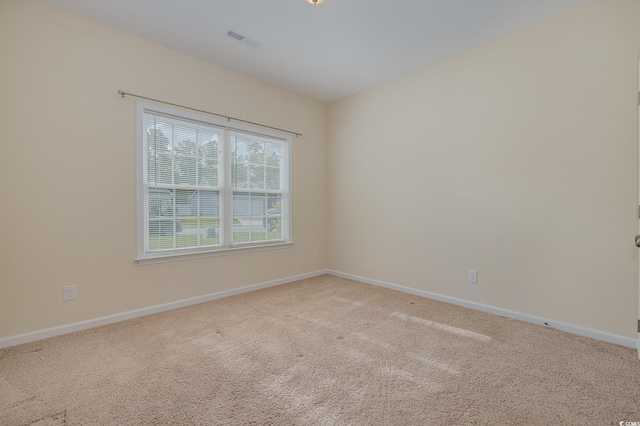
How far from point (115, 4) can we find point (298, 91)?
7.25 feet

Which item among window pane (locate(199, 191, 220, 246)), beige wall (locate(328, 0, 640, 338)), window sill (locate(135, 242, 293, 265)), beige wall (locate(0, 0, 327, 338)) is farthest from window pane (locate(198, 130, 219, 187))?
beige wall (locate(328, 0, 640, 338))

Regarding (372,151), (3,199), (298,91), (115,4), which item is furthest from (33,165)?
(372,151)

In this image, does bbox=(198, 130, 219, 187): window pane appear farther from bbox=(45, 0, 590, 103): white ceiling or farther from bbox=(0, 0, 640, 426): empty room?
bbox=(45, 0, 590, 103): white ceiling

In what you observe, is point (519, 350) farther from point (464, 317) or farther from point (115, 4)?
point (115, 4)

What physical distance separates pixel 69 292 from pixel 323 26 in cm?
329

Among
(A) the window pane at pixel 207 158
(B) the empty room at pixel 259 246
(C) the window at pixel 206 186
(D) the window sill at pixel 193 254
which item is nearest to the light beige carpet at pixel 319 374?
(B) the empty room at pixel 259 246

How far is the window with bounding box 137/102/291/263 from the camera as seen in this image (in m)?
2.90

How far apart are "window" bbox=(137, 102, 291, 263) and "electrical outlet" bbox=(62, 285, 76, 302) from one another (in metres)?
0.55

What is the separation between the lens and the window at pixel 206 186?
2900 mm

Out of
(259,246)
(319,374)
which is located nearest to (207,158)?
(259,246)

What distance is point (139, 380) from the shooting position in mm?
1751

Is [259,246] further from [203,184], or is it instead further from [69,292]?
[69,292]

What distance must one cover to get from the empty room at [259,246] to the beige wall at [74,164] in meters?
0.02

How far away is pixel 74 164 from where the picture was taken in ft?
8.11
